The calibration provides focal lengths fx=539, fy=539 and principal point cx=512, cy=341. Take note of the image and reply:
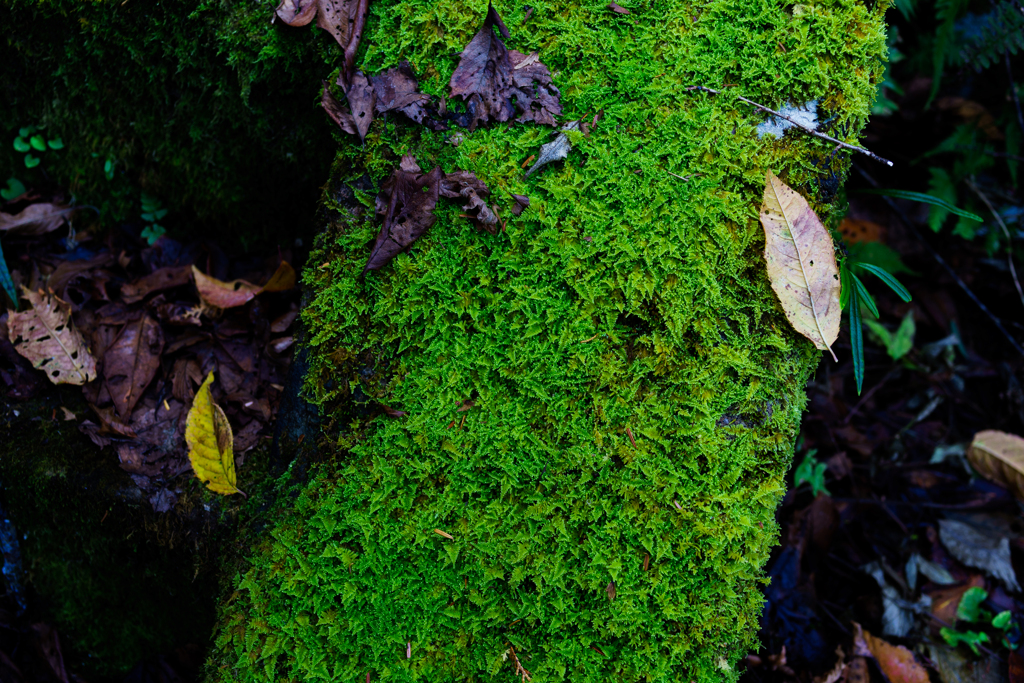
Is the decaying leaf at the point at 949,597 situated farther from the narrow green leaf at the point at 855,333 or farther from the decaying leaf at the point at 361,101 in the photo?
the decaying leaf at the point at 361,101

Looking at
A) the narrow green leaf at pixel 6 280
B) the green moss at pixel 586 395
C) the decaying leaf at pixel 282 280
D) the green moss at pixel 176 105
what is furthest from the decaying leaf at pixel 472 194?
the narrow green leaf at pixel 6 280

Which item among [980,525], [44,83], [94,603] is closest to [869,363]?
[980,525]

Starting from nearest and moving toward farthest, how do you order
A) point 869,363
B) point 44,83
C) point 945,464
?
point 44,83 → point 945,464 → point 869,363

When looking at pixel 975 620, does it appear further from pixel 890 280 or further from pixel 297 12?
Answer: pixel 297 12

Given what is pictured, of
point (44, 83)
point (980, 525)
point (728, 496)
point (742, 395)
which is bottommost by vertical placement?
point (980, 525)

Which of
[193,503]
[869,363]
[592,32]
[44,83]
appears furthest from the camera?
[869,363]

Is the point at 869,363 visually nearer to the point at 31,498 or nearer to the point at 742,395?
the point at 742,395
